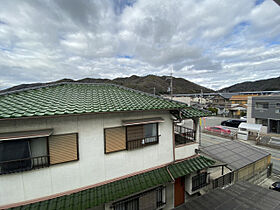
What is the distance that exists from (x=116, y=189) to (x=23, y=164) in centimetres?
352

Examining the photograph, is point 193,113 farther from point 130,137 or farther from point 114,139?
point 114,139

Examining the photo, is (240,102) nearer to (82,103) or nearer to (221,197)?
(221,197)

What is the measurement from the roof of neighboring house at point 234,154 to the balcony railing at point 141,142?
344 inches

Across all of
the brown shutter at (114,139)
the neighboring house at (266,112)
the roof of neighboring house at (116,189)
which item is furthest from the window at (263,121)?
the brown shutter at (114,139)

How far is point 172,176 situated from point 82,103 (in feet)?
18.5

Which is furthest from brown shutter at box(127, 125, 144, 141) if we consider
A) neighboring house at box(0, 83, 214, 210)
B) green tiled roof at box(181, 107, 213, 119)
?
green tiled roof at box(181, 107, 213, 119)

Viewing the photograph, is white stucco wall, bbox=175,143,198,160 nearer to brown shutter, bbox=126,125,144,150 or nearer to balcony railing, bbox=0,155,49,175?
brown shutter, bbox=126,125,144,150

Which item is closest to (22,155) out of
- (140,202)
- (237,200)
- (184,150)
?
(140,202)

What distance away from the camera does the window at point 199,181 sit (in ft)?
26.4

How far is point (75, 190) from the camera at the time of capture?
4.95m

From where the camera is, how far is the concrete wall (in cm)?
429

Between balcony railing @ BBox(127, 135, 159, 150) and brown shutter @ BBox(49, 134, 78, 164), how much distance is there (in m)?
2.29

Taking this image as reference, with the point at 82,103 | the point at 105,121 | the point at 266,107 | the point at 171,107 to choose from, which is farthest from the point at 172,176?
the point at 266,107

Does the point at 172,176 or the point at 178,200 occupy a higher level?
the point at 172,176
